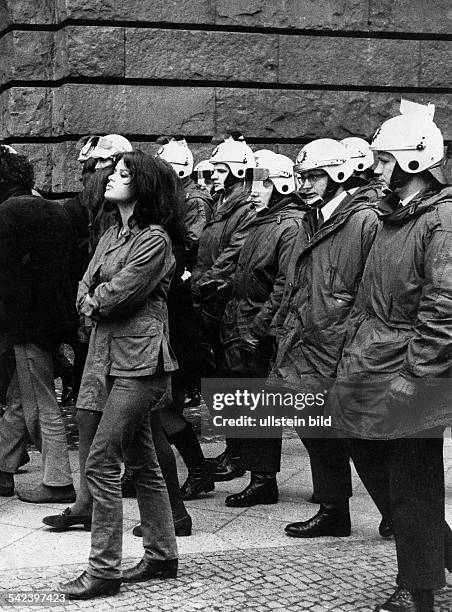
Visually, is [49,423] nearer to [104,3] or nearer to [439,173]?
[439,173]

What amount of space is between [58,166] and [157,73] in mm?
1137

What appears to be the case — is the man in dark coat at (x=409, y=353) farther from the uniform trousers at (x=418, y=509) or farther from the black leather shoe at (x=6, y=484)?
the black leather shoe at (x=6, y=484)

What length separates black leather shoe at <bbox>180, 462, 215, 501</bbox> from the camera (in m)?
6.76

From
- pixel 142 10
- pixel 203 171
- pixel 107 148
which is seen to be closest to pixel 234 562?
pixel 107 148

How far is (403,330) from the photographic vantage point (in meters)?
4.79

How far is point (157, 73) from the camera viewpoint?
1023cm

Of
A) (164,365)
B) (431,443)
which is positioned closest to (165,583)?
(164,365)

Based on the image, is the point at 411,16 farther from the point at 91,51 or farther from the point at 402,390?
the point at 402,390

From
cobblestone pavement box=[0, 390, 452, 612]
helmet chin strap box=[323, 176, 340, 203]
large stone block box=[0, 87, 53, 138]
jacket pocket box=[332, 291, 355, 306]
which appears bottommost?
cobblestone pavement box=[0, 390, 452, 612]

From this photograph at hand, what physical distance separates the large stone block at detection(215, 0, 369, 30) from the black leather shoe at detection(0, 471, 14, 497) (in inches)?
197

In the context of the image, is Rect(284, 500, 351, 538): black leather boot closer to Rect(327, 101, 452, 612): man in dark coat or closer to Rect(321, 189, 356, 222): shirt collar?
Rect(327, 101, 452, 612): man in dark coat

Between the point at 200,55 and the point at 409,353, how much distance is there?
6203 mm

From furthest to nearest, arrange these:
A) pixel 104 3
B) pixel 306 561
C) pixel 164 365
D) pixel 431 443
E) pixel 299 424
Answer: pixel 104 3 → pixel 299 424 → pixel 306 561 → pixel 164 365 → pixel 431 443

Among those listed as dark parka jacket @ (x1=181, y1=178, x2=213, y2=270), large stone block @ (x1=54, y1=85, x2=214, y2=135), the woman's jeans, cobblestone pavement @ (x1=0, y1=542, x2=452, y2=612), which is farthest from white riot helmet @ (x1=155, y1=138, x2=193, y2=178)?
the woman's jeans
